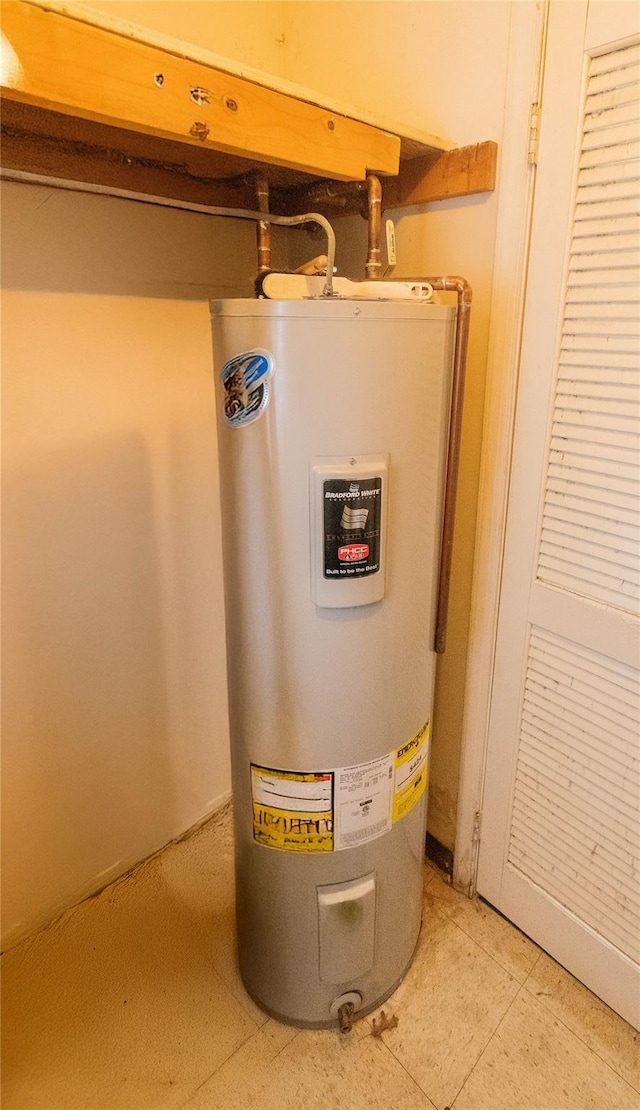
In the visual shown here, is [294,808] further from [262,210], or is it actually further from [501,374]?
[262,210]

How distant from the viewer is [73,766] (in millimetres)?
1520

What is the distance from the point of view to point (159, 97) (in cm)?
87

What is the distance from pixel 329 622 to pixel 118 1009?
1020mm

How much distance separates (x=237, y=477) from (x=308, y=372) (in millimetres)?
205

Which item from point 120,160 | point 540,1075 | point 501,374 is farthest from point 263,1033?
point 120,160

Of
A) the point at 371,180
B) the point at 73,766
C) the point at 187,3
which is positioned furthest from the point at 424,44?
the point at 73,766

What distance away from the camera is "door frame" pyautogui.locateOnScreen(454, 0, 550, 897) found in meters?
1.11

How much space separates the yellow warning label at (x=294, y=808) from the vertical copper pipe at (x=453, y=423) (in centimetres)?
36

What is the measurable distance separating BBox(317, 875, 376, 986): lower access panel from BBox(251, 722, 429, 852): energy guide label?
107 millimetres

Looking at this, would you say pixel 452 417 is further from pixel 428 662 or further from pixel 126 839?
pixel 126 839

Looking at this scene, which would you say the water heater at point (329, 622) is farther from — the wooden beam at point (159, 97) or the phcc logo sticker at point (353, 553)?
the wooden beam at point (159, 97)

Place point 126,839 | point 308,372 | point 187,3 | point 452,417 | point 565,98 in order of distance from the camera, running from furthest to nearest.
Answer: point 126,839 < point 187,3 < point 452,417 < point 565,98 < point 308,372

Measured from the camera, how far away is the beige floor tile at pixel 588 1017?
50.7 inches

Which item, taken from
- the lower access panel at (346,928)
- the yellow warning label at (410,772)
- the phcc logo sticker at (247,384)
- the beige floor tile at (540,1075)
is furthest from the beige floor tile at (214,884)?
the phcc logo sticker at (247,384)
